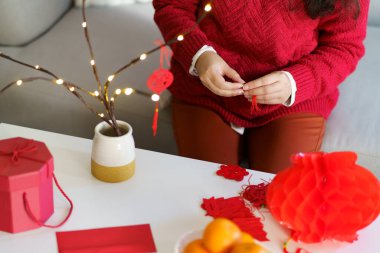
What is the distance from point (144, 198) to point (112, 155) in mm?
94

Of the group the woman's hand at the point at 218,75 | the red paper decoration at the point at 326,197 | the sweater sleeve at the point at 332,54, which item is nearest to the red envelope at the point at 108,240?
the red paper decoration at the point at 326,197

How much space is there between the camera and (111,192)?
36.0 inches

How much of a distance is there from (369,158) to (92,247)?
2.42 feet

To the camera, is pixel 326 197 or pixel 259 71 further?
pixel 259 71

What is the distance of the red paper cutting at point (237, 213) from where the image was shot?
0.85 m

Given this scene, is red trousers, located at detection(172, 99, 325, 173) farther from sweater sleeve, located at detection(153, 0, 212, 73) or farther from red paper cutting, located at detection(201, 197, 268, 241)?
red paper cutting, located at detection(201, 197, 268, 241)

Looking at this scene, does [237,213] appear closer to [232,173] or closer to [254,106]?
[232,173]

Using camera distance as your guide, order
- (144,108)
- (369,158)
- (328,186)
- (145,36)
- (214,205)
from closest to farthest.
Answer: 1. (328,186)
2. (214,205)
3. (369,158)
4. (144,108)
5. (145,36)

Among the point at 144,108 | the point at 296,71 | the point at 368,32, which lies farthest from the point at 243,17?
the point at 368,32

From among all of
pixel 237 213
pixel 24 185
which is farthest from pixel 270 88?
pixel 24 185

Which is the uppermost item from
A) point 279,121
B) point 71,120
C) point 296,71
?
point 296,71

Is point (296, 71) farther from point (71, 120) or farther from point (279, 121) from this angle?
point (71, 120)

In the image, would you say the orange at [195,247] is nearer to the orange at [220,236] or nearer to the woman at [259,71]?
the orange at [220,236]

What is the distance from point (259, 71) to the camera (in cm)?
118
